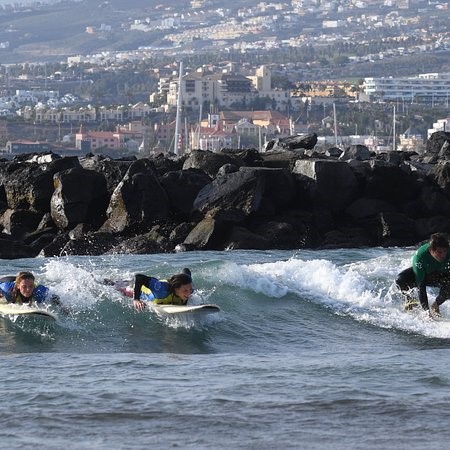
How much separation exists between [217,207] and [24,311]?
36.2ft

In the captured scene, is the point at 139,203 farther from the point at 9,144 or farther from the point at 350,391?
the point at 9,144

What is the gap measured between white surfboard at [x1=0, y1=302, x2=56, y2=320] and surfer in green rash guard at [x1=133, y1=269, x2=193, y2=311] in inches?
36.5

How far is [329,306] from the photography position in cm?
1770

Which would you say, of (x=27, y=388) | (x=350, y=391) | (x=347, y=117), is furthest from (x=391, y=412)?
(x=347, y=117)

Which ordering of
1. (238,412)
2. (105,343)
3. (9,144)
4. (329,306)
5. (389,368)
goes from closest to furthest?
1. (238,412)
2. (389,368)
3. (105,343)
4. (329,306)
5. (9,144)

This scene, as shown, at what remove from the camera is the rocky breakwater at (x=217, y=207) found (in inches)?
997

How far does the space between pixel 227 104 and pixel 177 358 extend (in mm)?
158039

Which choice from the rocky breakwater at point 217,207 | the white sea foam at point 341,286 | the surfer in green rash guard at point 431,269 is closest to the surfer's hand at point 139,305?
the white sea foam at point 341,286

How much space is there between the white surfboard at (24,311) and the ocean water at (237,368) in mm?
95

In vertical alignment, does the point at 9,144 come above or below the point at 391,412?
below

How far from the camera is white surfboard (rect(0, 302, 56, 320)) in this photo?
15.0 meters

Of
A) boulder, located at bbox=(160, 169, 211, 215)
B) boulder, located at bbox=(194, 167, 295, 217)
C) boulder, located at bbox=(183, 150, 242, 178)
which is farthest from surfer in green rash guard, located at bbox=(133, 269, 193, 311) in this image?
boulder, located at bbox=(183, 150, 242, 178)

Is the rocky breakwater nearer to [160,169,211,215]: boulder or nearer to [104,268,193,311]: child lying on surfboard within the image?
[160,169,211,215]: boulder

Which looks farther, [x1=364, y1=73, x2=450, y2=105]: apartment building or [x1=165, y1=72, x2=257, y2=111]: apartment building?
[x1=364, y1=73, x2=450, y2=105]: apartment building
